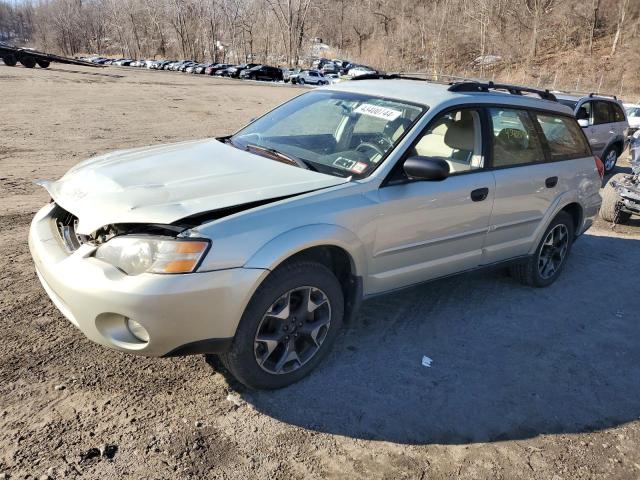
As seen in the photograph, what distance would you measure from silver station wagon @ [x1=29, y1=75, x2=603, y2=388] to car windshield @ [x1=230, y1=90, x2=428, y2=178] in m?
0.02

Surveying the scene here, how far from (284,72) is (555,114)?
4887cm

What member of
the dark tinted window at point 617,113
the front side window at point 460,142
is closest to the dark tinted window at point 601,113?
the dark tinted window at point 617,113

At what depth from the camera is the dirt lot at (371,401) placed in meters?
2.70

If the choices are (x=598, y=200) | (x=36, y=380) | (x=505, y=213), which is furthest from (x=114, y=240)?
(x=598, y=200)

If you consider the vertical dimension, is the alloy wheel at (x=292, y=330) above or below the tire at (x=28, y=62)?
below

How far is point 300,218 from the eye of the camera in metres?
A: 3.01

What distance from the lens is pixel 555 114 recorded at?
496 centimetres

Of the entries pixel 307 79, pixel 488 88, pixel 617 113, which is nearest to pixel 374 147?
pixel 488 88

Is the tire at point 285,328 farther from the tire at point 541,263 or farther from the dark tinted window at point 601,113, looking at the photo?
the dark tinted window at point 601,113

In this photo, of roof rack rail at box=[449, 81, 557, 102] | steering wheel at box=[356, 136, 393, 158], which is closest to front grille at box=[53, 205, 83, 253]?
steering wheel at box=[356, 136, 393, 158]

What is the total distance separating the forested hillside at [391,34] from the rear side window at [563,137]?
38.4 metres

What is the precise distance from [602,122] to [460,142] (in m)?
9.21

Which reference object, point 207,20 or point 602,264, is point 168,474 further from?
point 207,20

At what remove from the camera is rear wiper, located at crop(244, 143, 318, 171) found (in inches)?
A: 142
